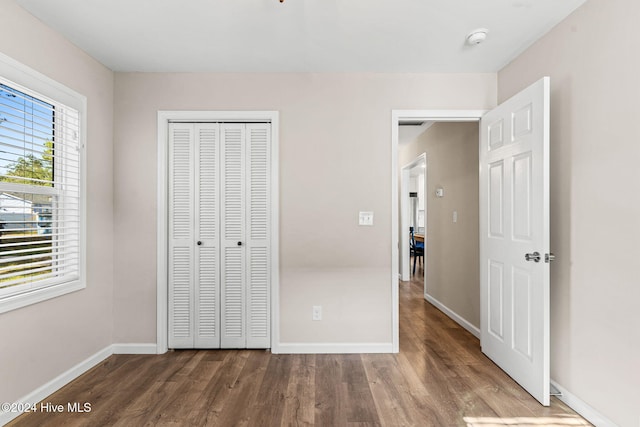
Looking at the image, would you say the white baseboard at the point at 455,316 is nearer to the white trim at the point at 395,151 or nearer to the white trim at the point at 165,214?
the white trim at the point at 395,151

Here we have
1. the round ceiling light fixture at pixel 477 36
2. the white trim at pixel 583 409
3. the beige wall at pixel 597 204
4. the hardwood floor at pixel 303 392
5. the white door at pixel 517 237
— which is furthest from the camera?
the round ceiling light fixture at pixel 477 36

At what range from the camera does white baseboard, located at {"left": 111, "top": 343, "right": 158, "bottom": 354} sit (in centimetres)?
288

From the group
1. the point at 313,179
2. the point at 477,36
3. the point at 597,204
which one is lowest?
the point at 597,204

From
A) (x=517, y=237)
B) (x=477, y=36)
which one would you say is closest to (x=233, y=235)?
(x=517, y=237)

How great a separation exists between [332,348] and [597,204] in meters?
2.18

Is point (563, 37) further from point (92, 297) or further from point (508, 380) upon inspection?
point (92, 297)

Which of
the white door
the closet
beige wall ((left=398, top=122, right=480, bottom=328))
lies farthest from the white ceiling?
beige wall ((left=398, top=122, right=480, bottom=328))

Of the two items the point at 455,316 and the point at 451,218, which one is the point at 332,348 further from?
the point at 451,218

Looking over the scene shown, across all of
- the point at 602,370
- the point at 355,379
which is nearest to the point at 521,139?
the point at 602,370

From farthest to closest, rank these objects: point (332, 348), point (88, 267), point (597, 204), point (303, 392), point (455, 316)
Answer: point (455, 316)
point (332, 348)
point (88, 267)
point (303, 392)
point (597, 204)

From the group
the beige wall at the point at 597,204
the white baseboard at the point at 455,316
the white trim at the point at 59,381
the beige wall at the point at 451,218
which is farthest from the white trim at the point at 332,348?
the white trim at the point at 59,381

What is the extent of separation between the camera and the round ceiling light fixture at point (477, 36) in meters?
2.25

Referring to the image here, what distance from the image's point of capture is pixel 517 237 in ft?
7.66

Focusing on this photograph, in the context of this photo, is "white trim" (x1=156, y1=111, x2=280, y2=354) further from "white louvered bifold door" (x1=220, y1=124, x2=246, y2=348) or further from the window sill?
the window sill
